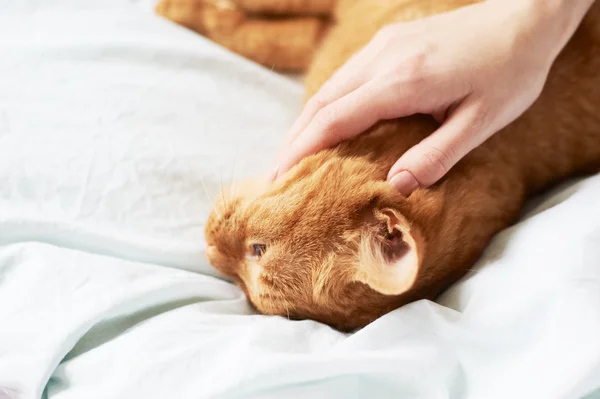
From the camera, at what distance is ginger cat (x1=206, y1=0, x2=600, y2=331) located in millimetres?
898

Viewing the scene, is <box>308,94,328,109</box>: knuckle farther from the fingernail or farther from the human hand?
the fingernail

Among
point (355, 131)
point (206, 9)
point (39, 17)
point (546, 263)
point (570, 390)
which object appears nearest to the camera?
point (570, 390)

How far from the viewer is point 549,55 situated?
995 mm

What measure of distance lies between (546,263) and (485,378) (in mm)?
199

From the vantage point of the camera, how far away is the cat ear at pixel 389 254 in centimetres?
82

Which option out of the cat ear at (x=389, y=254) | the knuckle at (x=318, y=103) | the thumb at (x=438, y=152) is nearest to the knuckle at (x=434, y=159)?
the thumb at (x=438, y=152)

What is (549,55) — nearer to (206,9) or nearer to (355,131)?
(355,131)

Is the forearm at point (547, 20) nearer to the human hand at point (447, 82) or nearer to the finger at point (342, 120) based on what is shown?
the human hand at point (447, 82)

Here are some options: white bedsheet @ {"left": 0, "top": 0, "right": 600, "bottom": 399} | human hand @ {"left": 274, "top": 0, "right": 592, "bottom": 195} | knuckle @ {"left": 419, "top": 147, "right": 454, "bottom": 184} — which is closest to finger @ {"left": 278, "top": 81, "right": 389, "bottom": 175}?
human hand @ {"left": 274, "top": 0, "right": 592, "bottom": 195}

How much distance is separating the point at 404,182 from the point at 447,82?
18 centimetres

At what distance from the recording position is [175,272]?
102 centimetres

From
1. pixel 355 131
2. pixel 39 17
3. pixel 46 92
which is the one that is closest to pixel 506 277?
Result: pixel 355 131

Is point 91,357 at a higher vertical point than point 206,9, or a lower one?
lower

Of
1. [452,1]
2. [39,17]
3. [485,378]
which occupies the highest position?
[452,1]
